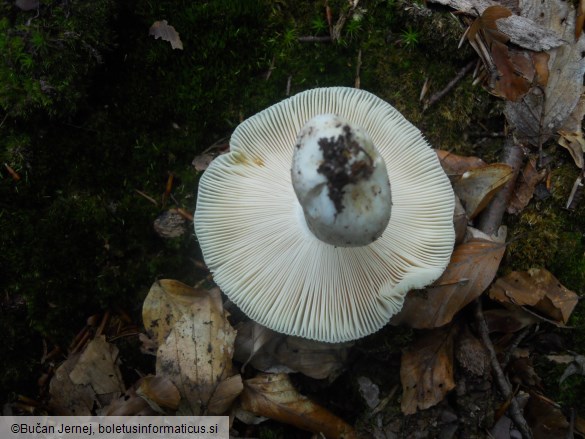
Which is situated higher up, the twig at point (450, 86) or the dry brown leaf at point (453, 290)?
the twig at point (450, 86)

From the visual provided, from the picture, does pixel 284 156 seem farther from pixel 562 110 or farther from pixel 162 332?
pixel 562 110

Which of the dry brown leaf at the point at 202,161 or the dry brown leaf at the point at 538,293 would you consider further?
the dry brown leaf at the point at 202,161

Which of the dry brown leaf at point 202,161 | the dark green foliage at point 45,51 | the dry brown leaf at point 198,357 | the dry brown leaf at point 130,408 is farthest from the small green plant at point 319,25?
the dry brown leaf at point 130,408

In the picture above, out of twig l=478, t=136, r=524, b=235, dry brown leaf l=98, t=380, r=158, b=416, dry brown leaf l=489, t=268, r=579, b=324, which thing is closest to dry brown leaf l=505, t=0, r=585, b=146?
twig l=478, t=136, r=524, b=235

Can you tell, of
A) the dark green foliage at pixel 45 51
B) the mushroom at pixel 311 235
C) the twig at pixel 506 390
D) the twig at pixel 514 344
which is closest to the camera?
the mushroom at pixel 311 235

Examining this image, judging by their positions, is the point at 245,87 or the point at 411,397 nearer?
the point at 411,397

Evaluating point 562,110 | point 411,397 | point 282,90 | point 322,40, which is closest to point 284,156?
point 282,90

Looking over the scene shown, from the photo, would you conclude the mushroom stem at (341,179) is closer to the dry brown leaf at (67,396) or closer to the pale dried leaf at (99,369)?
the pale dried leaf at (99,369)
